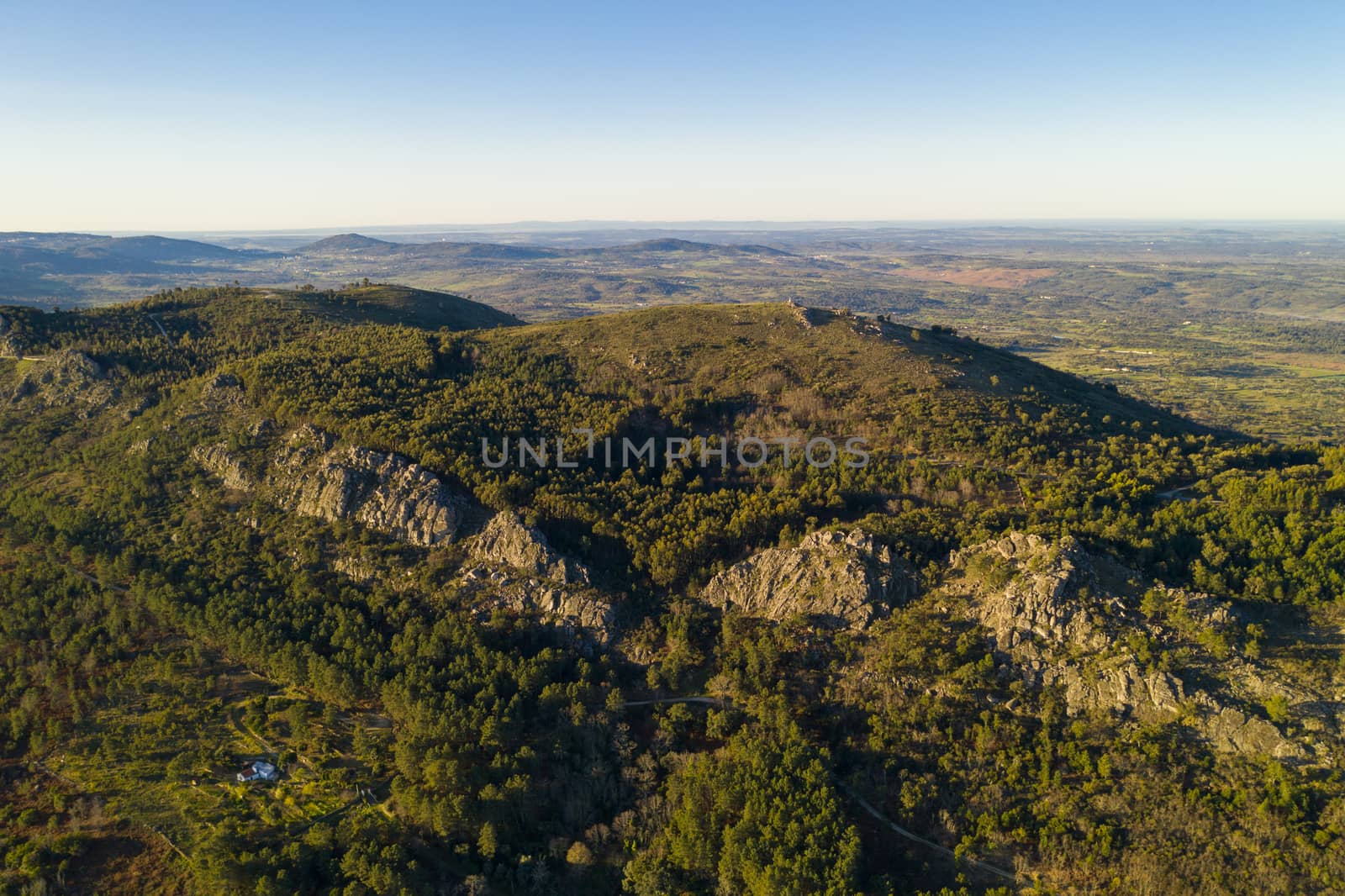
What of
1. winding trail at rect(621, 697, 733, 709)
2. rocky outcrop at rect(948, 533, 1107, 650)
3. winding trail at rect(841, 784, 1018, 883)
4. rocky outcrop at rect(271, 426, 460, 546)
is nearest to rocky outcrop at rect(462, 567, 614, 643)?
winding trail at rect(621, 697, 733, 709)

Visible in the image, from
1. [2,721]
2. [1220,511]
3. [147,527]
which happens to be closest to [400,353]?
[147,527]

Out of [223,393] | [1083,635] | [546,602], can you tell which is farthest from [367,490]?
[1083,635]

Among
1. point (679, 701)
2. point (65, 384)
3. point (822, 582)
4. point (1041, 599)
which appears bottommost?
point (679, 701)

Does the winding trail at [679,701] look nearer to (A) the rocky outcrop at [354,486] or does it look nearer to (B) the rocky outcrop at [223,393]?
(A) the rocky outcrop at [354,486]

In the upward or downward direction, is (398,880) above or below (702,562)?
below

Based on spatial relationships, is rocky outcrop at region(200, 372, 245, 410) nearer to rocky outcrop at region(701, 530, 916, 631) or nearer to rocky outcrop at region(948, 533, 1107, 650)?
rocky outcrop at region(701, 530, 916, 631)

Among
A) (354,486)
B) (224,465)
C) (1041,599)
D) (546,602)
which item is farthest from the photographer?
(224,465)

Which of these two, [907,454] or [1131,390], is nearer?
[907,454]

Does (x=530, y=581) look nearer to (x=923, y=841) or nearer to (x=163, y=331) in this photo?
(x=923, y=841)

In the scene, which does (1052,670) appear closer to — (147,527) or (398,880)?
(398,880)
